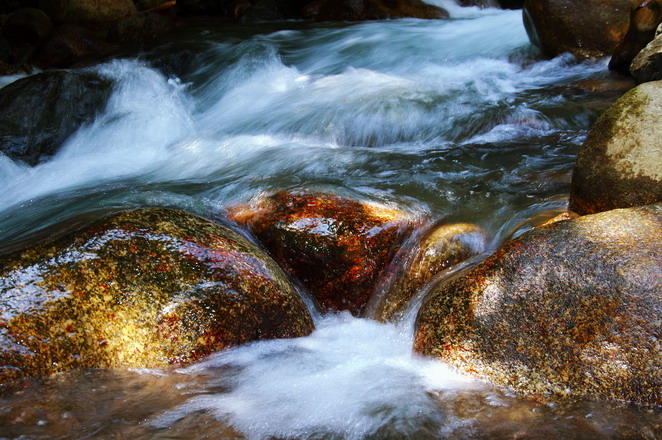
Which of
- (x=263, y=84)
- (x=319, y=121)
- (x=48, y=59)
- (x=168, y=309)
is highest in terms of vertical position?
(x=48, y=59)

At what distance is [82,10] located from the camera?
1314cm

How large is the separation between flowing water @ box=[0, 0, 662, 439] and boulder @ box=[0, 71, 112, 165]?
0.22m

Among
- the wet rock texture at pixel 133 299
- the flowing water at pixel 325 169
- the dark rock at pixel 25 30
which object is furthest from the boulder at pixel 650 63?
the dark rock at pixel 25 30

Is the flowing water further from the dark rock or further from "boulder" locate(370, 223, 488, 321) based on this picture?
the dark rock

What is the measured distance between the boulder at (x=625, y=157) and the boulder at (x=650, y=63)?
9.47ft

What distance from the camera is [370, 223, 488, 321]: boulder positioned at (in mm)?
4262

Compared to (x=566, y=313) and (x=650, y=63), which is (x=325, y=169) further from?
(x=650, y=63)

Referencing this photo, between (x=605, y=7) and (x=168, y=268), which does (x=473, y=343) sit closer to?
(x=168, y=268)

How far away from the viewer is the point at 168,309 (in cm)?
340

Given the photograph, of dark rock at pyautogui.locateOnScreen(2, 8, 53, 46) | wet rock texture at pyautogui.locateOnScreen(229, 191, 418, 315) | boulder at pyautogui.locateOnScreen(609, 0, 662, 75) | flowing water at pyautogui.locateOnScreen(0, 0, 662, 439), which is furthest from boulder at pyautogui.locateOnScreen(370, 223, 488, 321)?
dark rock at pyautogui.locateOnScreen(2, 8, 53, 46)

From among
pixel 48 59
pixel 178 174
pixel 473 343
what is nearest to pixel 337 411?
pixel 473 343

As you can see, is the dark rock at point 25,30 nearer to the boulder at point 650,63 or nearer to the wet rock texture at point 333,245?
the wet rock texture at point 333,245

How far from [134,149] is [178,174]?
4.88 ft

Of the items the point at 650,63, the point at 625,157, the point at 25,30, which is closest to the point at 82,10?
the point at 25,30
